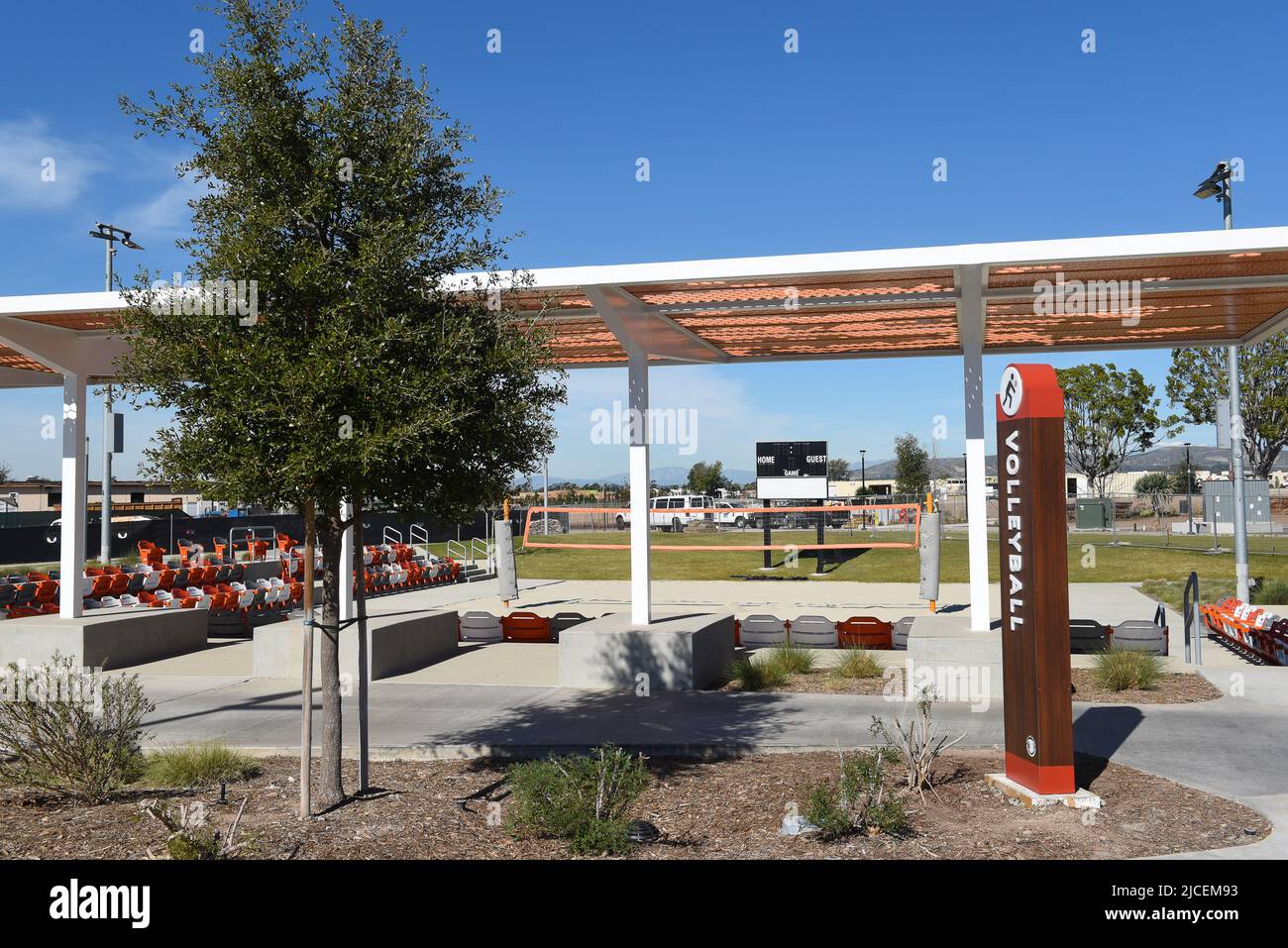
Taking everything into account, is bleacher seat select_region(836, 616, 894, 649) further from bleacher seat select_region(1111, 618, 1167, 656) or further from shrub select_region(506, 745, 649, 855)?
shrub select_region(506, 745, 649, 855)

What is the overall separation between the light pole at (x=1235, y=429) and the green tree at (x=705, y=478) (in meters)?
81.0

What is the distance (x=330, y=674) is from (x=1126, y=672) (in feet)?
28.7

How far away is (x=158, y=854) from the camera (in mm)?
6016

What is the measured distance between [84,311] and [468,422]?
7473 millimetres

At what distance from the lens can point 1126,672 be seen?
1152 cm

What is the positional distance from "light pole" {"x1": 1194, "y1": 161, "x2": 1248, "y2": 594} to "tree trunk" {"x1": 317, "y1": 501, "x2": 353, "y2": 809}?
1479 cm

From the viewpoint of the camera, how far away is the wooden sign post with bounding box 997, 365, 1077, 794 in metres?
7.02

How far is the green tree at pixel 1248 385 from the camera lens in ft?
163

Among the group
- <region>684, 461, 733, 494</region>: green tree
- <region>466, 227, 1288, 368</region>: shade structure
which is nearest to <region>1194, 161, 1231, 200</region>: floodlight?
<region>466, 227, 1288, 368</region>: shade structure

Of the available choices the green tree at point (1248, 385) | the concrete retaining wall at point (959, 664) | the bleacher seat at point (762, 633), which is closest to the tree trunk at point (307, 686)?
the concrete retaining wall at point (959, 664)

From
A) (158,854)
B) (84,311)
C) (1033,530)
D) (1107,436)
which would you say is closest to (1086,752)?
(1033,530)

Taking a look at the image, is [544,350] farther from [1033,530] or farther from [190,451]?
[1033,530]

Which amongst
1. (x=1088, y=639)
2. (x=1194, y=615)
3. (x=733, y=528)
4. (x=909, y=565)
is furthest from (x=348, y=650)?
(x=733, y=528)

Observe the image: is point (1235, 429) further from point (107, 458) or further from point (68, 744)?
point (107, 458)
